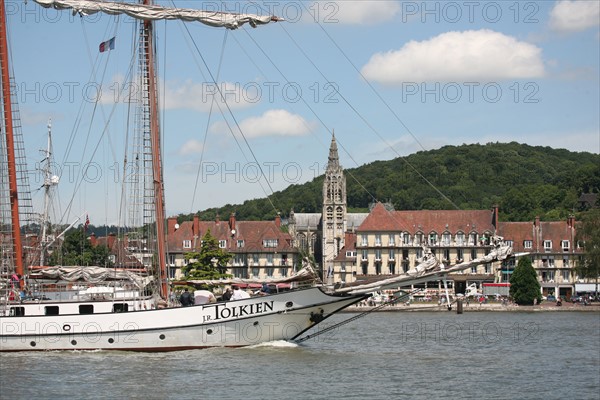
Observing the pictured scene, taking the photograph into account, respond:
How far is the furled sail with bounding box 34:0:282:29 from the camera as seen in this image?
176ft

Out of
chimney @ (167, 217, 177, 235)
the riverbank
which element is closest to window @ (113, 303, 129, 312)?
the riverbank

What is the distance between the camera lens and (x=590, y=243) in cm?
11119

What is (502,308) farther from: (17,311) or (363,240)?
(17,311)

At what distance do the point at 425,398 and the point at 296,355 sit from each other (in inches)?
469

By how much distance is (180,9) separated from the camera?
5406cm

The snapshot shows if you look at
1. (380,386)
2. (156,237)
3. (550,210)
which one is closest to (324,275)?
(550,210)

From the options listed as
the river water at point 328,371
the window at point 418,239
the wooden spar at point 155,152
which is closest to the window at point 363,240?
the window at point 418,239

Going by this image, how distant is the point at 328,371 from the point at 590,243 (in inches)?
2878

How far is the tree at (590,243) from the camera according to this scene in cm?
11031

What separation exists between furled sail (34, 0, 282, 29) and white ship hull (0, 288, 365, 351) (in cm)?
1423

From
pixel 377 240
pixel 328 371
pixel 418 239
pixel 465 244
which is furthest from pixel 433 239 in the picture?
pixel 328 371

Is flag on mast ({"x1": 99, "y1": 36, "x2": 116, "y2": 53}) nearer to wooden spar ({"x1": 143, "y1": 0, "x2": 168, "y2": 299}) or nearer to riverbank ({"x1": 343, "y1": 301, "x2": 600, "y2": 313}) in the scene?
wooden spar ({"x1": 143, "y1": 0, "x2": 168, "y2": 299})

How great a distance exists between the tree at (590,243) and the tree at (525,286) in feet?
18.0

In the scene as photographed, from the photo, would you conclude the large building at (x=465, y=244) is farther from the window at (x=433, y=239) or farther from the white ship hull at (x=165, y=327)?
the white ship hull at (x=165, y=327)
